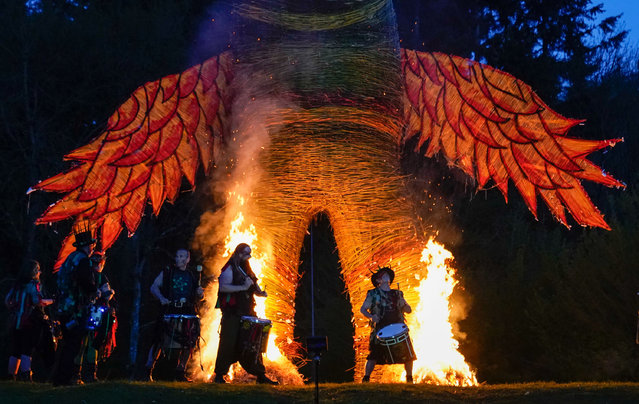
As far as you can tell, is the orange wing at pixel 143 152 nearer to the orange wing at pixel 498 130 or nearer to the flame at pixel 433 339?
the orange wing at pixel 498 130

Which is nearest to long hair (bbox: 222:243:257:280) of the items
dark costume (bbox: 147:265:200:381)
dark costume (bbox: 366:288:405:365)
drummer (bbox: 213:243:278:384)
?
drummer (bbox: 213:243:278:384)

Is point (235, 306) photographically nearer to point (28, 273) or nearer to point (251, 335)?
point (251, 335)

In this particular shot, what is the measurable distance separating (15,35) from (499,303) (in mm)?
9797

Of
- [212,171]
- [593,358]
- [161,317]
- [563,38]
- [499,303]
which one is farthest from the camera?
[563,38]

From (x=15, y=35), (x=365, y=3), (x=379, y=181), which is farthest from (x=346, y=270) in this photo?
(x=15, y=35)

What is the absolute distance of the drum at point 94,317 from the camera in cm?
751

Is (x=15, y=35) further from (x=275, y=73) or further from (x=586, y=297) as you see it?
(x=586, y=297)

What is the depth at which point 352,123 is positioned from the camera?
27.2 ft

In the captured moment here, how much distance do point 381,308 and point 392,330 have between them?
27 cm

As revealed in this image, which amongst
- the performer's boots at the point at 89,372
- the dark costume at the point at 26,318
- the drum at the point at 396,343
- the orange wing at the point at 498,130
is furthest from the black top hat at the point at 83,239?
the orange wing at the point at 498,130

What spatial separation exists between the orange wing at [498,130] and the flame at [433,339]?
111cm

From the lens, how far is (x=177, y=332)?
805 centimetres

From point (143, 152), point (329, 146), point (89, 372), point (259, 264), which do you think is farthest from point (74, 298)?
point (329, 146)

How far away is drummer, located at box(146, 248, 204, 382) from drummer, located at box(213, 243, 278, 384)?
405 mm
